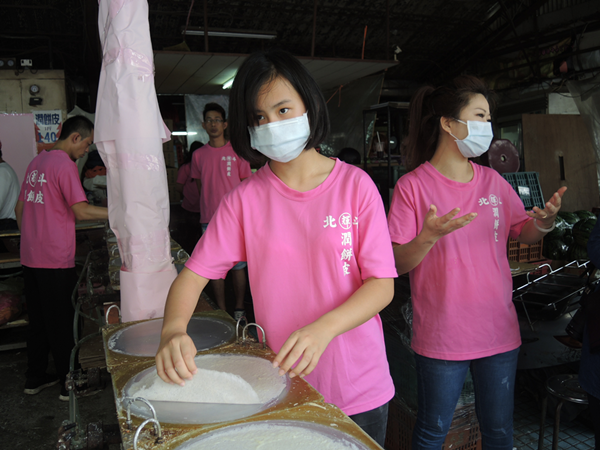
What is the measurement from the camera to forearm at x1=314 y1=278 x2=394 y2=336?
0.94 meters

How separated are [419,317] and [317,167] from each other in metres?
0.78

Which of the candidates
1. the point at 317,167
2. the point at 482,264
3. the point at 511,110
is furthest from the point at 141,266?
the point at 511,110

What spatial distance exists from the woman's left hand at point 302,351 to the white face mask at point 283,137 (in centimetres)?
45

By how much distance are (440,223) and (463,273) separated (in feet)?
1.10

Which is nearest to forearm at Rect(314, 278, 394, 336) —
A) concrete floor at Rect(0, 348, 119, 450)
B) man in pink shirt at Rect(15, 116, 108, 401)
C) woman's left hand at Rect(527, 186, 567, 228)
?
woman's left hand at Rect(527, 186, 567, 228)

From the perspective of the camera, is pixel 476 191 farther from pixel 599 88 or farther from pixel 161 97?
pixel 161 97

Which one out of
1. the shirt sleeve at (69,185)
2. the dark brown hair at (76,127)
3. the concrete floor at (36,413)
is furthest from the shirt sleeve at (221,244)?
the dark brown hair at (76,127)

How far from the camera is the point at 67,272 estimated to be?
3125mm

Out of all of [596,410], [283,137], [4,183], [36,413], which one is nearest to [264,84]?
[283,137]

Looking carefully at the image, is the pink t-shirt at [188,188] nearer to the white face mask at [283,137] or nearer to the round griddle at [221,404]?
the white face mask at [283,137]

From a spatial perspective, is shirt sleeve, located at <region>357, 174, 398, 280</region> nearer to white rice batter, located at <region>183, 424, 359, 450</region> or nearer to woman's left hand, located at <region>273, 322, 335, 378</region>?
woman's left hand, located at <region>273, 322, 335, 378</region>

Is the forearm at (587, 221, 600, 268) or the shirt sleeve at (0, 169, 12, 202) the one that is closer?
the forearm at (587, 221, 600, 268)

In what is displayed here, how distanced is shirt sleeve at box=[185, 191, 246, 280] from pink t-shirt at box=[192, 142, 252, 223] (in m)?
2.83

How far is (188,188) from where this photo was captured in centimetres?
496
